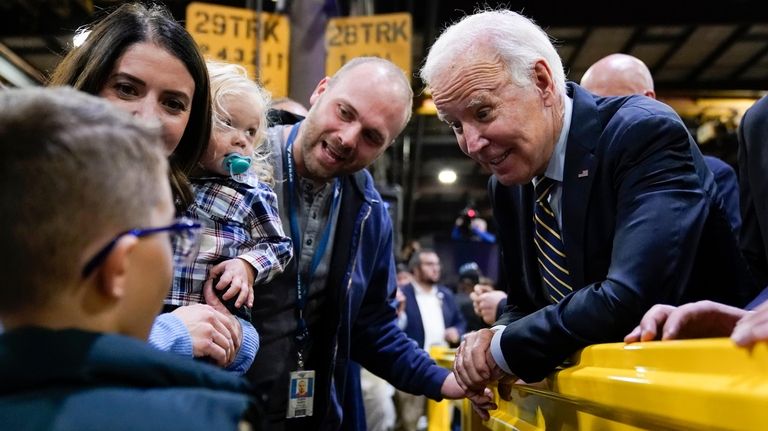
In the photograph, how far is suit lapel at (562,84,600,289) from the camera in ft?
5.77

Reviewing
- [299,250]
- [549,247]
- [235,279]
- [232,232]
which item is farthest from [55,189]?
[299,250]

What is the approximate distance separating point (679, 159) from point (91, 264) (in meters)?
1.36

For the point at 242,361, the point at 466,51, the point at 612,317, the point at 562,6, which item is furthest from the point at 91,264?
the point at 562,6

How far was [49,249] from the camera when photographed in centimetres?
87

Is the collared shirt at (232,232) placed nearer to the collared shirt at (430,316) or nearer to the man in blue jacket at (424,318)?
the man in blue jacket at (424,318)

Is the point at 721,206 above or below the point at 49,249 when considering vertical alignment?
above

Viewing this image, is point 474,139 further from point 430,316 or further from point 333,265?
point 430,316

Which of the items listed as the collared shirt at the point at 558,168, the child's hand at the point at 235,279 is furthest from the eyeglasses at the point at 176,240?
the collared shirt at the point at 558,168

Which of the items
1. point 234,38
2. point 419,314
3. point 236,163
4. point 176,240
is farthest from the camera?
point 419,314

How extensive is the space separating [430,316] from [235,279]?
599 centimetres

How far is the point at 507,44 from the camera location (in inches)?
76.9

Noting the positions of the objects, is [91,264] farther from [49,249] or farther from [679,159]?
[679,159]

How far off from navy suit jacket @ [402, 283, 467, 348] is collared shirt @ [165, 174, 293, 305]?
4.07 meters

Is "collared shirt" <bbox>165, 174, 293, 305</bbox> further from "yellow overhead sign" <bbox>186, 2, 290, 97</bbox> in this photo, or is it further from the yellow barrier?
"yellow overhead sign" <bbox>186, 2, 290, 97</bbox>
